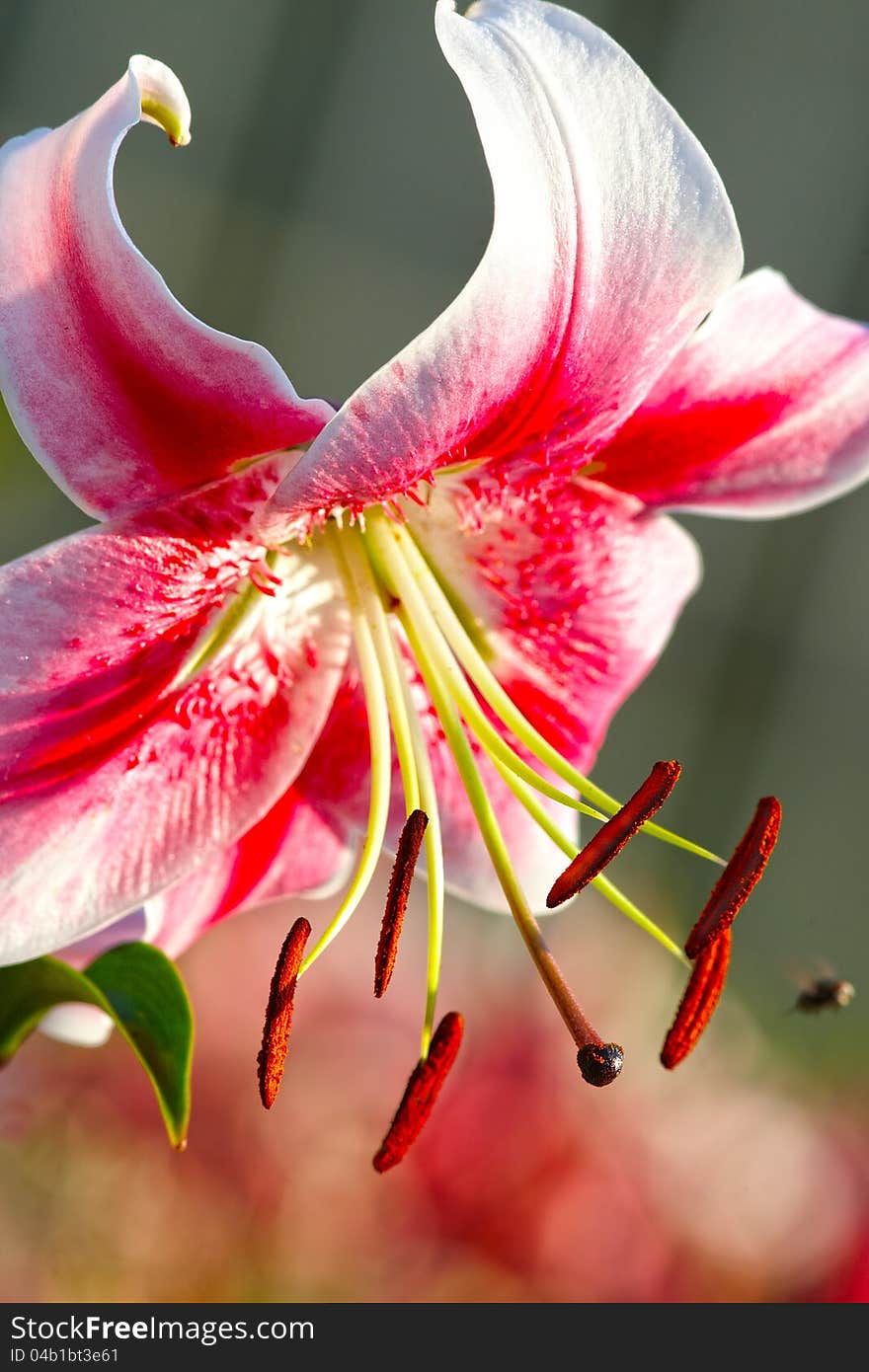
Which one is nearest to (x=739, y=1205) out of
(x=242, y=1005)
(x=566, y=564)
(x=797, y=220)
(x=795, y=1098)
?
(x=795, y=1098)

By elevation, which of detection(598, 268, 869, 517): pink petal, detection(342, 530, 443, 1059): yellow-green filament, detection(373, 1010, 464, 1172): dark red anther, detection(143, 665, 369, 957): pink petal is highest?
detection(598, 268, 869, 517): pink petal

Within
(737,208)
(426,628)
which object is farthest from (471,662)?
(737,208)

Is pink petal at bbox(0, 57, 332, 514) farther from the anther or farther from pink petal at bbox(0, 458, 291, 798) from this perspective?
the anther

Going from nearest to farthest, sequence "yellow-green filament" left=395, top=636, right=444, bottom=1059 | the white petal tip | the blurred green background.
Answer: the white petal tip, "yellow-green filament" left=395, top=636, right=444, bottom=1059, the blurred green background

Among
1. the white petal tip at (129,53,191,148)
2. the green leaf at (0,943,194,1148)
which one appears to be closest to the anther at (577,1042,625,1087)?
the green leaf at (0,943,194,1148)

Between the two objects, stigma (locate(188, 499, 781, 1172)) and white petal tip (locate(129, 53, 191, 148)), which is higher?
white petal tip (locate(129, 53, 191, 148))

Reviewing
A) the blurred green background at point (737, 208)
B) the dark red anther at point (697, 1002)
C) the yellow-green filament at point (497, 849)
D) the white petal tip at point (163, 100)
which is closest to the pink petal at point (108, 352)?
the white petal tip at point (163, 100)
